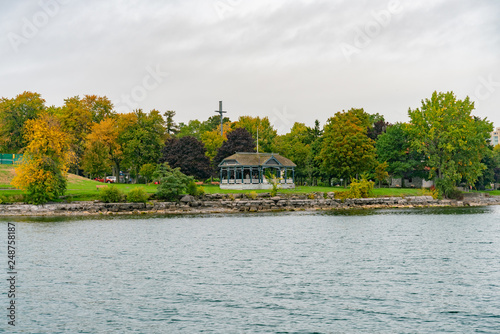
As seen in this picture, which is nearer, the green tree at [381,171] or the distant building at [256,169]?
the distant building at [256,169]

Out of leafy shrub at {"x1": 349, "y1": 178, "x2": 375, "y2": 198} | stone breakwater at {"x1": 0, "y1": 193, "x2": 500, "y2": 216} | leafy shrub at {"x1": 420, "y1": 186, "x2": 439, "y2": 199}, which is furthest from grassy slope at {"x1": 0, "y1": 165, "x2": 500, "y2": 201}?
leafy shrub at {"x1": 349, "y1": 178, "x2": 375, "y2": 198}

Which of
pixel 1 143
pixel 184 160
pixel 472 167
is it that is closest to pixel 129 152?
pixel 184 160

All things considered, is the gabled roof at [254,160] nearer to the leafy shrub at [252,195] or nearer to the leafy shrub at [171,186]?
the leafy shrub at [252,195]

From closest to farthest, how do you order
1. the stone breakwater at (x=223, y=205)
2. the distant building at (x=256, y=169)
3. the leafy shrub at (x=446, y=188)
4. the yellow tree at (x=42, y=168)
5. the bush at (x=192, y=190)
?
the yellow tree at (x=42, y=168)
the stone breakwater at (x=223, y=205)
the bush at (x=192, y=190)
the distant building at (x=256, y=169)
the leafy shrub at (x=446, y=188)

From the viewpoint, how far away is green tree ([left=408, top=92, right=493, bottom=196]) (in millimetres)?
79125

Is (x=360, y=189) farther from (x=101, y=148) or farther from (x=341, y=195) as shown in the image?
(x=101, y=148)

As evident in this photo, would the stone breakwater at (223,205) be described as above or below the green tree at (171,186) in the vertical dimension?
below

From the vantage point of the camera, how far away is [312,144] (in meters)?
94.4

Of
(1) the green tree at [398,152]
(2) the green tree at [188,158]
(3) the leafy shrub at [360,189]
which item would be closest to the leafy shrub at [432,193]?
(1) the green tree at [398,152]

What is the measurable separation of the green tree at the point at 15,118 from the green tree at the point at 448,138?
63.9 meters

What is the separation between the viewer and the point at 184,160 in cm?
8469

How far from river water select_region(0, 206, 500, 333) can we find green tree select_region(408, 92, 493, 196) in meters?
39.4

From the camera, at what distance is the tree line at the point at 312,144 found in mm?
80875

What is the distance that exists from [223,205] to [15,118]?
46455 mm
